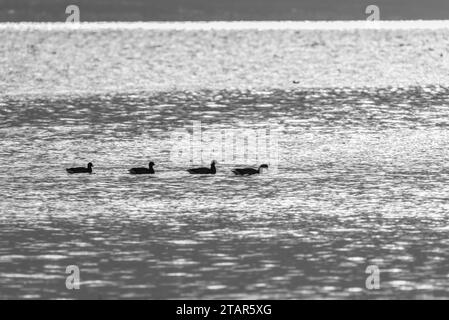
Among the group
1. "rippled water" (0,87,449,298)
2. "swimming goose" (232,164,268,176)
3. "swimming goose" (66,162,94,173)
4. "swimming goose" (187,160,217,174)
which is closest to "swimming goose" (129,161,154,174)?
"rippled water" (0,87,449,298)

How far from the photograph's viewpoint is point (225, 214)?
30781mm

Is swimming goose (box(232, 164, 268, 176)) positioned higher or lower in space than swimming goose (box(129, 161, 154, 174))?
lower

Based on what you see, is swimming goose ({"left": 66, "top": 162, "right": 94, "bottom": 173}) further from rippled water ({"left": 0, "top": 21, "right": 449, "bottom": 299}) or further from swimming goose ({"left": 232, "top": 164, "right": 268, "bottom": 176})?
swimming goose ({"left": 232, "top": 164, "right": 268, "bottom": 176})

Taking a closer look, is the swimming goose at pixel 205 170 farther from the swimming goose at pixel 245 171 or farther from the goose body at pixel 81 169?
the goose body at pixel 81 169

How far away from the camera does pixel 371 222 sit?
1174 inches

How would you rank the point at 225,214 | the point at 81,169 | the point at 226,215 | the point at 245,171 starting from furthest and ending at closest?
1. the point at 81,169
2. the point at 245,171
3. the point at 225,214
4. the point at 226,215

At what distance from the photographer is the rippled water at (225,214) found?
968 inches

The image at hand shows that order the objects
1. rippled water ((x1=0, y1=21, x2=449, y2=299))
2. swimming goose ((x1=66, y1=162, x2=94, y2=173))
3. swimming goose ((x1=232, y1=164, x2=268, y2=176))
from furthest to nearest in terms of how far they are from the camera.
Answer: swimming goose ((x1=66, y1=162, x2=94, y2=173)) < swimming goose ((x1=232, y1=164, x2=268, y2=176)) < rippled water ((x1=0, y1=21, x2=449, y2=299))

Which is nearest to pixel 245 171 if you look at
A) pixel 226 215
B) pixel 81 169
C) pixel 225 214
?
pixel 81 169

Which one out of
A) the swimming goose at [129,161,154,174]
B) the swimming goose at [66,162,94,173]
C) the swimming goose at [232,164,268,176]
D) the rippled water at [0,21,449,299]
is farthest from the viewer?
the swimming goose at [66,162,94,173]

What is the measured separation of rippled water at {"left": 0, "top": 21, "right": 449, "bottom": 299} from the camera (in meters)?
24.6

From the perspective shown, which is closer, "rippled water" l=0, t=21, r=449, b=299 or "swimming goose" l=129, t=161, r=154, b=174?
"rippled water" l=0, t=21, r=449, b=299

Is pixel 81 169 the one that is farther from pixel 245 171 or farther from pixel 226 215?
pixel 226 215

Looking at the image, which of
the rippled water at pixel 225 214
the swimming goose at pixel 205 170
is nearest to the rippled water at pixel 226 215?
the rippled water at pixel 225 214
